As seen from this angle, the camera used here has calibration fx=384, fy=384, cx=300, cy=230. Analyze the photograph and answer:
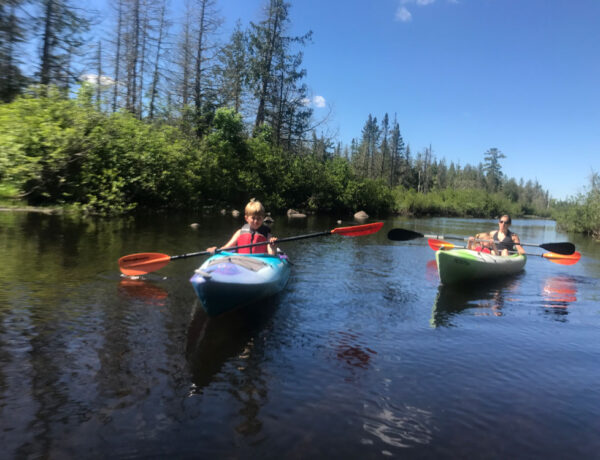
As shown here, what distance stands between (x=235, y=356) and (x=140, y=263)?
313cm

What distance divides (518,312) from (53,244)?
9.19 meters

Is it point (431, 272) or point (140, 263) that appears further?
point (431, 272)

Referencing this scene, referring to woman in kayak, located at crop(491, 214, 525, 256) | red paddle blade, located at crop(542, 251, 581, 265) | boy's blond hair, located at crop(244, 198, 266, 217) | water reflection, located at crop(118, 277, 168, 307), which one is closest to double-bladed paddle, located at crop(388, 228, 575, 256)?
red paddle blade, located at crop(542, 251, 581, 265)

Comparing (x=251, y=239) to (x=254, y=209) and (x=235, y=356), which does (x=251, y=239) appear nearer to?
(x=254, y=209)

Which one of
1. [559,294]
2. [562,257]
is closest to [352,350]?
[559,294]

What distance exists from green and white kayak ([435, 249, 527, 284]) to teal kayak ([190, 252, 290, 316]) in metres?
3.46

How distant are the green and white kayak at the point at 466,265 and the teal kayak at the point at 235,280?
11.4ft

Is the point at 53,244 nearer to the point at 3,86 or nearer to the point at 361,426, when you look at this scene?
the point at 361,426

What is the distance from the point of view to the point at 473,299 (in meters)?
6.74

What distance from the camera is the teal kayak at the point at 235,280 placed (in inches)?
165

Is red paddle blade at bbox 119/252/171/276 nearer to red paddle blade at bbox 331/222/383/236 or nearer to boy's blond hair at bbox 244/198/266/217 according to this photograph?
boy's blond hair at bbox 244/198/266/217

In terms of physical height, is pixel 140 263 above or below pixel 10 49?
below

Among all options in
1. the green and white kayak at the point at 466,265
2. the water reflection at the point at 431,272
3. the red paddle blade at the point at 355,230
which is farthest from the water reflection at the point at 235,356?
the water reflection at the point at 431,272

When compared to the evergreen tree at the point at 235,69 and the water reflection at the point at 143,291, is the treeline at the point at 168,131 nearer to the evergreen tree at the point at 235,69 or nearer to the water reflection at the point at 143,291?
the evergreen tree at the point at 235,69
